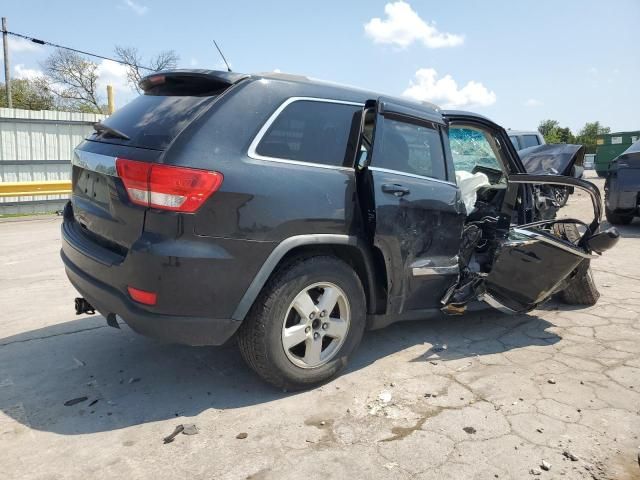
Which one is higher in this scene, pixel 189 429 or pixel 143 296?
pixel 143 296

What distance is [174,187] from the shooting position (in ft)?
8.34

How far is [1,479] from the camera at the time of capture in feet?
7.38

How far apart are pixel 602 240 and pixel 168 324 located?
340 centimetres

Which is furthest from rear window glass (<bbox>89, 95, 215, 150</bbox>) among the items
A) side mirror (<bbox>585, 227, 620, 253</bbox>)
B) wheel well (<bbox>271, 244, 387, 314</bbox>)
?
side mirror (<bbox>585, 227, 620, 253</bbox>)

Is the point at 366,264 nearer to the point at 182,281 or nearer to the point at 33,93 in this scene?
the point at 182,281

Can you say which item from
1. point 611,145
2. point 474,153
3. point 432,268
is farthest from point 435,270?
point 611,145

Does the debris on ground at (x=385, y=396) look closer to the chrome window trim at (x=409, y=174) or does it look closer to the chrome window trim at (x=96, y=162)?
the chrome window trim at (x=409, y=174)

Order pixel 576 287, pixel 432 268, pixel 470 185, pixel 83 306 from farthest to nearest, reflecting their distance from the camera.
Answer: pixel 576 287, pixel 470 185, pixel 432 268, pixel 83 306

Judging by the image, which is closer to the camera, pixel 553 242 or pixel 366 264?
pixel 366 264

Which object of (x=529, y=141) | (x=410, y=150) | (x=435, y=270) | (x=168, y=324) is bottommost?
(x=168, y=324)

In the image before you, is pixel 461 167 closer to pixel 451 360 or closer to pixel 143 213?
pixel 451 360

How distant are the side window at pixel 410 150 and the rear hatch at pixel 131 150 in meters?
1.12

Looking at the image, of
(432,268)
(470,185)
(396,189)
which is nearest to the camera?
(396,189)

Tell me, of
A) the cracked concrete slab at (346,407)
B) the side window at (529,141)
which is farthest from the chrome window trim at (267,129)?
the side window at (529,141)
